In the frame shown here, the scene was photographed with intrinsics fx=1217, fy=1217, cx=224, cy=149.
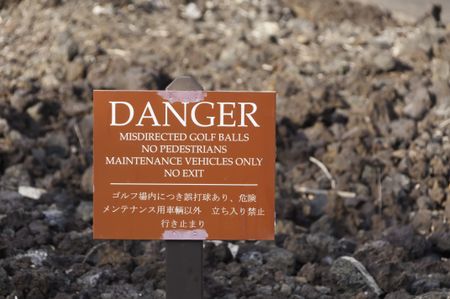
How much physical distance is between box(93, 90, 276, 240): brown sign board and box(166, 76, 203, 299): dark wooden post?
0.04 m

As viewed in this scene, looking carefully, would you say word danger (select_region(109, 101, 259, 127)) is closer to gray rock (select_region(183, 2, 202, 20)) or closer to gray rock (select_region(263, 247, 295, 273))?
gray rock (select_region(263, 247, 295, 273))

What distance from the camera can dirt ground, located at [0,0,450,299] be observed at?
6336mm

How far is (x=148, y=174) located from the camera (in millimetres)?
4906

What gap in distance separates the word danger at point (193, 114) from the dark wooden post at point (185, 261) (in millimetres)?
91

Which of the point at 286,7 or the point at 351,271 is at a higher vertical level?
the point at 286,7

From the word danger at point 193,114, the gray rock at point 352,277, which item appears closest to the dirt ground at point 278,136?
the gray rock at point 352,277

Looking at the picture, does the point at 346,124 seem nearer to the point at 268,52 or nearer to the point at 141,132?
the point at 268,52

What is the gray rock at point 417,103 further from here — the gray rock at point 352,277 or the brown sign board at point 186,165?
the brown sign board at point 186,165

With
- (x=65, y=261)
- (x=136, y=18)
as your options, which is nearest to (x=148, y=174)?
(x=65, y=261)

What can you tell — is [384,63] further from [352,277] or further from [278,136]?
[352,277]

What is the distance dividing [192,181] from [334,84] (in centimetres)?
494

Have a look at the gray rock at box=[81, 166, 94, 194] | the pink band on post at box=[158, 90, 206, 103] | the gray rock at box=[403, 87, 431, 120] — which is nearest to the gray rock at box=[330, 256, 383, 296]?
the pink band on post at box=[158, 90, 206, 103]

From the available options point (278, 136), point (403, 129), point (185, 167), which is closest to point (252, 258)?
point (185, 167)

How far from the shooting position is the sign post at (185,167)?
4.89 metres
